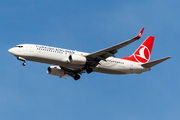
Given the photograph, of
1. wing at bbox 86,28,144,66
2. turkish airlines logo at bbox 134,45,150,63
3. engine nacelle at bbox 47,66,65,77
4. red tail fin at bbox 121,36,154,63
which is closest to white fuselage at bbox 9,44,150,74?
wing at bbox 86,28,144,66

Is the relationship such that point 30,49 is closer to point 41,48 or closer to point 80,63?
point 41,48

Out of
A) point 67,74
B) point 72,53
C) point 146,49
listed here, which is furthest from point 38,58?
point 146,49

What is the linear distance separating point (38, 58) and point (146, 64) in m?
16.7

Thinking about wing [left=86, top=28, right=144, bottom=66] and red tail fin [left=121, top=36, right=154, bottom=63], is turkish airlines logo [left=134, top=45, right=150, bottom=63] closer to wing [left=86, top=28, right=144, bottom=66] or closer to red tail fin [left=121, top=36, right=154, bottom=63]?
red tail fin [left=121, top=36, right=154, bottom=63]

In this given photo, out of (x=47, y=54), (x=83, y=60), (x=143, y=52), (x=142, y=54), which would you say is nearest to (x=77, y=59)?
(x=83, y=60)

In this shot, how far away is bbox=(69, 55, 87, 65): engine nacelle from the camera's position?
153ft

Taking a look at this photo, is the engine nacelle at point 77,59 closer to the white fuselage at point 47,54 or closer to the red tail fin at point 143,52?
the white fuselage at point 47,54

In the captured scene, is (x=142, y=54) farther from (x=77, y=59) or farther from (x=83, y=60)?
(x=77, y=59)

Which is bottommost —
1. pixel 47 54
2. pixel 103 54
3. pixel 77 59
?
pixel 77 59

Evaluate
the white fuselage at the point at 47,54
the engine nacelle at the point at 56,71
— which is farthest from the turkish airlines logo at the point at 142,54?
the engine nacelle at the point at 56,71

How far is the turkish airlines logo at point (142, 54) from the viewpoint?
5520 centimetres

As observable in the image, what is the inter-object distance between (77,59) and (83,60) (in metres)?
1.14

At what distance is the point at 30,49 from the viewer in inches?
1810

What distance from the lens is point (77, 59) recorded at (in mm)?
46938
